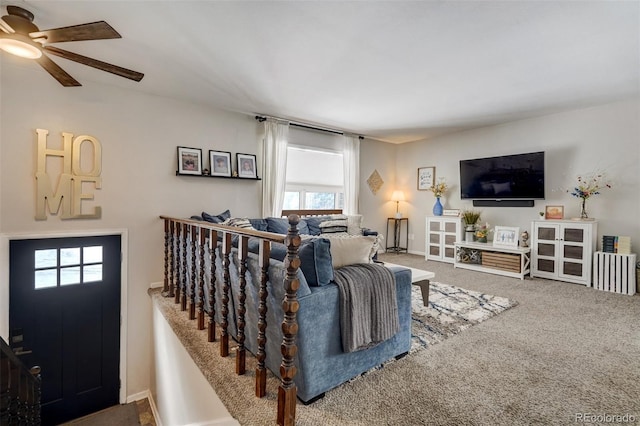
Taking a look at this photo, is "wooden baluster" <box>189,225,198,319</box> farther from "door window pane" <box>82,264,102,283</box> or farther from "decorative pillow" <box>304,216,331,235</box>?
"decorative pillow" <box>304,216,331,235</box>

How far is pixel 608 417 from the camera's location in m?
1.55

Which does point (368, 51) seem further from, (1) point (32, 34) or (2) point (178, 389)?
(2) point (178, 389)

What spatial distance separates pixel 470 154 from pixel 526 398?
456cm

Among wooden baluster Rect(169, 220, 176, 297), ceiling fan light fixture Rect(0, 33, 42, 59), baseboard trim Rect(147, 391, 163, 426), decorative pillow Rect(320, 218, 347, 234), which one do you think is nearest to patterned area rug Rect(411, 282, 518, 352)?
decorative pillow Rect(320, 218, 347, 234)

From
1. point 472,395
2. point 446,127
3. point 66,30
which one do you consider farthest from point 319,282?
point 446,127

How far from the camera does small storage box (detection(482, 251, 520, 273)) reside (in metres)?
4.39

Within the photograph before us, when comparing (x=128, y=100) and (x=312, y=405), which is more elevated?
(x=128, y=100)

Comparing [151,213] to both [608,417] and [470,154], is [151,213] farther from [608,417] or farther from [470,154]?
[470,154]

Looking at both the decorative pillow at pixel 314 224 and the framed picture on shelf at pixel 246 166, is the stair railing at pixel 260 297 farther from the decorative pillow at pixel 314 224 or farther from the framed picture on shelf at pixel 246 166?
the decorative pillow at pixel 314 224

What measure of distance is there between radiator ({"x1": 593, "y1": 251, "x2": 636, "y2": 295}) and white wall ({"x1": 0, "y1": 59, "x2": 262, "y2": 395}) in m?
4.86

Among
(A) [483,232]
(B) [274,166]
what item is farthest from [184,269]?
(A) [483,232]

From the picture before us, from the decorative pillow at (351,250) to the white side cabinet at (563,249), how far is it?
12.1 feet

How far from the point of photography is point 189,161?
12.4 feet

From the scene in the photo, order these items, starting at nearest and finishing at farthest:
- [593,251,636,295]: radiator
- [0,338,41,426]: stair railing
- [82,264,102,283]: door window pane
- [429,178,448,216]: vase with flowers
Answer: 1. [0,338,41,426]: stair railing
2. [82,264,102,283]: door window pane
3. [593,251,636,295]: radiator
4. [429,178,448,216]: vase with flowers
